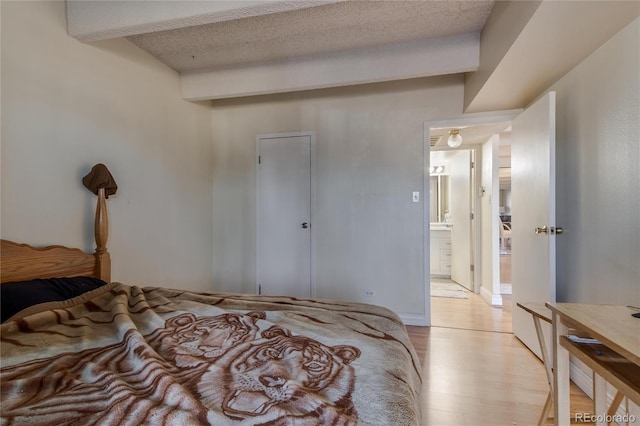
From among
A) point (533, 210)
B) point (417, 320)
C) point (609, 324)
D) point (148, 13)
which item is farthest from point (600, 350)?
point (148, 13)

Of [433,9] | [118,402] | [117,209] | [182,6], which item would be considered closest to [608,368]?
[118,402]

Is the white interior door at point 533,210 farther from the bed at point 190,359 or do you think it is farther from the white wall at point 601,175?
the bed at point 190,359

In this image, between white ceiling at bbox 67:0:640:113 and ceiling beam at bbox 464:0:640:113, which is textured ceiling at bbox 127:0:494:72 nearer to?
white ceiling at bbox 67:0:640:113

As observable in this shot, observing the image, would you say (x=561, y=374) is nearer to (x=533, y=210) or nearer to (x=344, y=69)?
(x=533, y=210)

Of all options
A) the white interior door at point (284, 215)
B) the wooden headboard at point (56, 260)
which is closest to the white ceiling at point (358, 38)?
the white interior door at point (284, 215)

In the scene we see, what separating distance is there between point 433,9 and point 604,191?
61.1 inches

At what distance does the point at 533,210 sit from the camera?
214 centimetres

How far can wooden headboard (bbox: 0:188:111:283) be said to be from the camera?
4.67 feet

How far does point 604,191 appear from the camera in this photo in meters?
1.63

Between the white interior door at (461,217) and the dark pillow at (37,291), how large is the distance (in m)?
4.32

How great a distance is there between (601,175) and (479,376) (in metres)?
1.48

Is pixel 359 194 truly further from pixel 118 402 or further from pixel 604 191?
pixel 118 402

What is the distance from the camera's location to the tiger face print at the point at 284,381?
646mm

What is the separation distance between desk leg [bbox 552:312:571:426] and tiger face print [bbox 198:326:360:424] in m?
0.79
